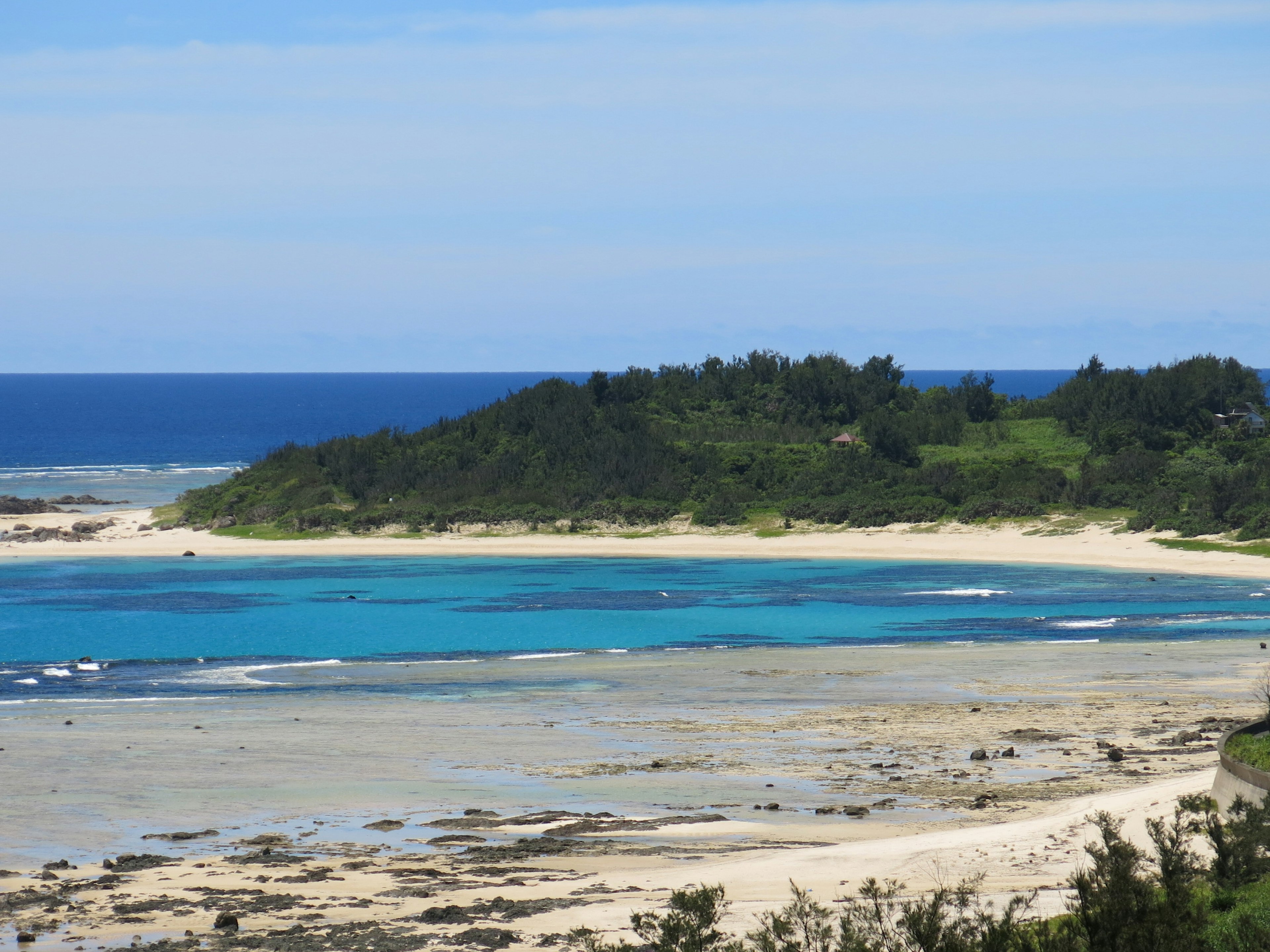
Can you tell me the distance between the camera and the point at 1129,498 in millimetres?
52500

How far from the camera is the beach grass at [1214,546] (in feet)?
148

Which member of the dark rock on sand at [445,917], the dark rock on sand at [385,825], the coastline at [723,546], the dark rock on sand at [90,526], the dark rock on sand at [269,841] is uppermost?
the dark rock on sand at [90,526]

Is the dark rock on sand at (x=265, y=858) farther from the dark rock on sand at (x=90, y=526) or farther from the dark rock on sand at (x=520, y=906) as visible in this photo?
the dark rock on sand at (x=90, y=526)

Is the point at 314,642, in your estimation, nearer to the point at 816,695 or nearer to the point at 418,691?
the point at 418,691

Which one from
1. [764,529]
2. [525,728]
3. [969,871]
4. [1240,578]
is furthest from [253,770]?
[764,529]

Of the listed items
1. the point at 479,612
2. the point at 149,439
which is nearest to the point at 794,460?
the point at 479,612

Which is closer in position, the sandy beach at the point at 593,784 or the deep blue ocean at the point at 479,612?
the sandy beach at the point at 593,784

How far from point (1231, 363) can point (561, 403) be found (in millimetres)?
32759

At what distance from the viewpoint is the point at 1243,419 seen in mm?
59375

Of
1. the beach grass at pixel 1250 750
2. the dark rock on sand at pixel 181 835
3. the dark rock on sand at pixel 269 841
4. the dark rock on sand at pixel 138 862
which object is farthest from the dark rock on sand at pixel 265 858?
the beach grass at pixel 1250 750

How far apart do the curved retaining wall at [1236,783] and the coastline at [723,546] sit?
33.1 m

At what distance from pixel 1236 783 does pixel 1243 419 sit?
168 ft

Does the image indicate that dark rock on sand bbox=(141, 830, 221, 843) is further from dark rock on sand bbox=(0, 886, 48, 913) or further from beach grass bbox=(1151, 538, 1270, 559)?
beach grass bbox=(1151, 538, 1270, 559)

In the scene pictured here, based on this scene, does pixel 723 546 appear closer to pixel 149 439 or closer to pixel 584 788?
pixel 584 788
